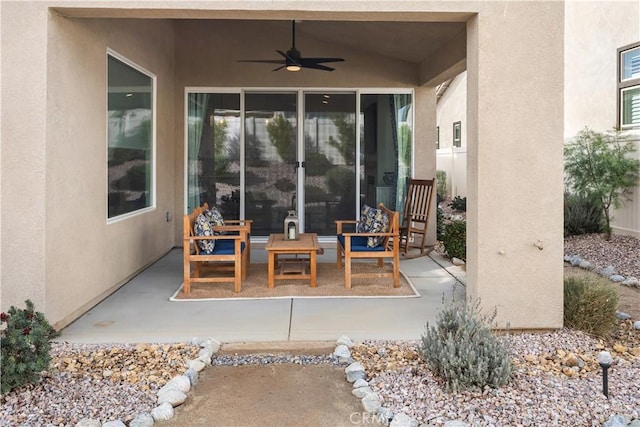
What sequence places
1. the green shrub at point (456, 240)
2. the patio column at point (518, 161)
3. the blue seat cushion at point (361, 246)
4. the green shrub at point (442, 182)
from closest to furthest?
the patio column at point (518, 161) < the blue seat cushion at point (361, 246) < the green shrub at point (456, 240) < the green shrub at point (442, 182)

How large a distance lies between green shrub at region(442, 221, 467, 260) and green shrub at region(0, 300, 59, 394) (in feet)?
16.7

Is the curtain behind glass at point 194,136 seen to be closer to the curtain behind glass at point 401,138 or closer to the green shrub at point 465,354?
the curtain behind glass at point 401,138

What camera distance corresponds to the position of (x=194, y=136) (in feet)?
26.4

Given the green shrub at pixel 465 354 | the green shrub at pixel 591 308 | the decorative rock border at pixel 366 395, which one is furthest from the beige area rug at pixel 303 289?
the green shrub at pixel 465 354

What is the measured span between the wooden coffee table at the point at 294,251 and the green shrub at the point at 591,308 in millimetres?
2313

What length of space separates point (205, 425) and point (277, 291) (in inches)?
106

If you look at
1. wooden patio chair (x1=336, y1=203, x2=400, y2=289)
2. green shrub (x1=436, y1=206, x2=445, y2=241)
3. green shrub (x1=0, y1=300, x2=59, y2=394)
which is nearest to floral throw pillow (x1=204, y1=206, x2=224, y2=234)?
wooden patio chair (x1=336, y1=203, x2=400, y2=289)

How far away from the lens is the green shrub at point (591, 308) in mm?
4172

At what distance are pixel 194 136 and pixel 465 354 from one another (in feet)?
19.5

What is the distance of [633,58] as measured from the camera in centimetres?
954

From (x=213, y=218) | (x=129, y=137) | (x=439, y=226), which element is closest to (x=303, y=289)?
(x=213, y=218)

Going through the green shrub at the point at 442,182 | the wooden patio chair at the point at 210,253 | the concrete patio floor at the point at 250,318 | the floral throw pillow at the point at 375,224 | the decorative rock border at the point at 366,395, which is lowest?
the decorative rock border at the point at 366,395

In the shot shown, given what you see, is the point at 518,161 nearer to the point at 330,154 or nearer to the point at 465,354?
the point at 465,354

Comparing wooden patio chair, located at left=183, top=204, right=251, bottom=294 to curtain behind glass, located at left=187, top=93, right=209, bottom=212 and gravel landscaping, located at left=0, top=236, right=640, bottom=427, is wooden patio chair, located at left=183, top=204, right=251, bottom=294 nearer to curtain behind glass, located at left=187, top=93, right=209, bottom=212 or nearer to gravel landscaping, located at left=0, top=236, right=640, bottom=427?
gravel landscaping, located at left=0, top=236, right=640, bottom=427
